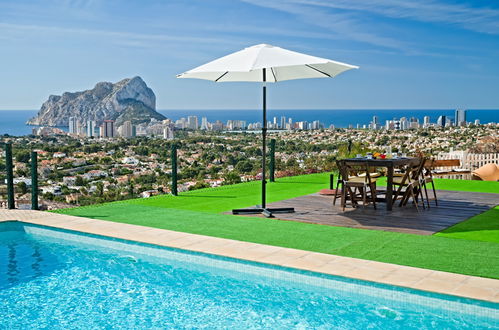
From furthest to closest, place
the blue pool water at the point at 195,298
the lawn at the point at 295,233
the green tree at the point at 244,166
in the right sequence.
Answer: the green tree at the point at 244,166, the lawn at the point at 295,233, the blue pool water at the point at 195,298

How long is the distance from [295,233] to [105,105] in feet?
88.2

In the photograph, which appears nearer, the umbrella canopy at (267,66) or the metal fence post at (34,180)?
the umbrella canopy at (267,66)

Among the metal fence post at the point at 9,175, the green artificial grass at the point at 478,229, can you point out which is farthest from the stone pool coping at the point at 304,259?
the green artificial grass at the point at 478,229

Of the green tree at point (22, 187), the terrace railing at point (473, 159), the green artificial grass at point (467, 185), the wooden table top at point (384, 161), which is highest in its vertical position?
the wooden table top at point (384, 161)

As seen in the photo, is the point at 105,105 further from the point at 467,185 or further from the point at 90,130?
the point at 467,185

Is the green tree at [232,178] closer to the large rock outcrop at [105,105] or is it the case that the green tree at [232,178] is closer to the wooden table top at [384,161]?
the wooden table top at [384,161]

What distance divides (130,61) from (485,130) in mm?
43449

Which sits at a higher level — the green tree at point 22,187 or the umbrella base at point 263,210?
the green tree at point 22,187

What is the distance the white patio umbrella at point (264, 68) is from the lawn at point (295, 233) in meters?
0.80

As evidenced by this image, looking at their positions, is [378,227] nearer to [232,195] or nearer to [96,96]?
[232,195]

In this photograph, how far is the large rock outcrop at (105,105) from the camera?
103 ft

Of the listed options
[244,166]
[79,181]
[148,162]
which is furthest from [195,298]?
[244,166]

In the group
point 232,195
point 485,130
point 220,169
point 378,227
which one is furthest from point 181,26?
point 378,227

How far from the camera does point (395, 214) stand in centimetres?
818
